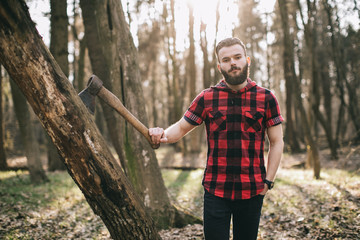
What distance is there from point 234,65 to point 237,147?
0.75m

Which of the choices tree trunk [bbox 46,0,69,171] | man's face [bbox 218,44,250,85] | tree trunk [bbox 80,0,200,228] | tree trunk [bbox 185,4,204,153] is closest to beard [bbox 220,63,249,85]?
man's face [bbox 218,44,250,85]

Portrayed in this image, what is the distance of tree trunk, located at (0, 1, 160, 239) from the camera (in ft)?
6.66

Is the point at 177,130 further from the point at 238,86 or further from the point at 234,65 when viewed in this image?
the point at 234,65

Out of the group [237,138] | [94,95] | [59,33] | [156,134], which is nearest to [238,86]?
[237,138]

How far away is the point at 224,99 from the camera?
263 centimetres

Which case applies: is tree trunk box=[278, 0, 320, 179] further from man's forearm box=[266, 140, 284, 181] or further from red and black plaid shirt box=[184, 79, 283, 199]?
red and black plaid shirt box=[184, 79, 283, 199]

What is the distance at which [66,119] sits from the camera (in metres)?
2.22

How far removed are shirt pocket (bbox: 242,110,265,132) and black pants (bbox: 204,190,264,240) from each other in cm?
62

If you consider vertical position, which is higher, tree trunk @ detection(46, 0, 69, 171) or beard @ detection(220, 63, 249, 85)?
tree trunk @ detection(46, 0, 69, 171)

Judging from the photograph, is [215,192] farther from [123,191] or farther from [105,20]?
[105,20]

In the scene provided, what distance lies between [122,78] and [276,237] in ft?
11.3

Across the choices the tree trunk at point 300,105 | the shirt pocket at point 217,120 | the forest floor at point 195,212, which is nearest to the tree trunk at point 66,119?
the shirt pocket at point 217,120


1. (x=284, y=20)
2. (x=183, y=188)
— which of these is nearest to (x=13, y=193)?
(x=183, y=188)

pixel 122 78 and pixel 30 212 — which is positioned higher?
pixel 122 78
